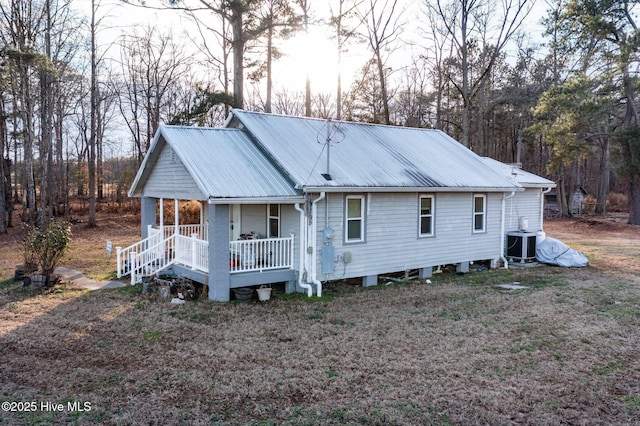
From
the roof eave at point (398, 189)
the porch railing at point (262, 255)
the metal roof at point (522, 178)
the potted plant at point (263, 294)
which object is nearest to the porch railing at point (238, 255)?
the porch railing at point (262, 255)

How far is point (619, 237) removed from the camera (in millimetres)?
25828

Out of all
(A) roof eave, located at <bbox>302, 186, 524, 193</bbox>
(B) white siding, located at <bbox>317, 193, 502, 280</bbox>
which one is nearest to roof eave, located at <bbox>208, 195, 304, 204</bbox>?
(A) roof eave, located at <bbox>302, 186, 524, 193</bbox>

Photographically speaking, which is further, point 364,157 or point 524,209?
point 524,209

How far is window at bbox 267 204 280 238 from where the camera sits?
12.7 m

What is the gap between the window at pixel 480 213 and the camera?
1563cm

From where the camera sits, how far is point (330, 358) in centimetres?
725

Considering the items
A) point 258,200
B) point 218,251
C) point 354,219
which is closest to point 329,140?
point 354,219

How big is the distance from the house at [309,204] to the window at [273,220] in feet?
0.10

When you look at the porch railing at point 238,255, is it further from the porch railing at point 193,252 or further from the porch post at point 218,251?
the porch post at point 218,251

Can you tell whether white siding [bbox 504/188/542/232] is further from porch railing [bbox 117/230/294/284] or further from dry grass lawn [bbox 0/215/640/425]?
porch railing [bbox 117/230/294/284]

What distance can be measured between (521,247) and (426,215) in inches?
198

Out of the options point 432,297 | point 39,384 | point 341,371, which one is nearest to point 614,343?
point 432,297

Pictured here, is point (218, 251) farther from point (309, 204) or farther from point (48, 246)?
point (48, 246)

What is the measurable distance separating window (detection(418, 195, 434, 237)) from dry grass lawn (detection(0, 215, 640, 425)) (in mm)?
2243
